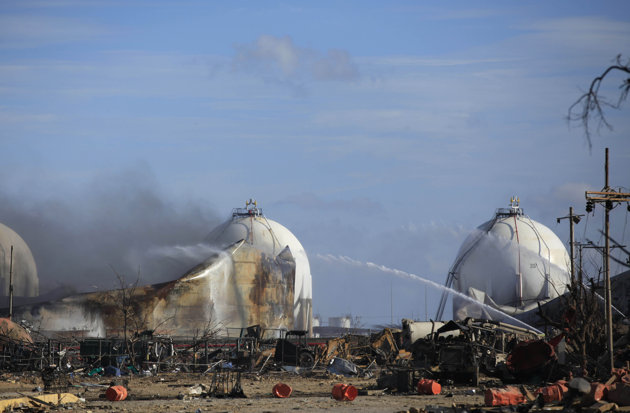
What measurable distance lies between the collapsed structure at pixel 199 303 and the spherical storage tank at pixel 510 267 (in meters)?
15.6

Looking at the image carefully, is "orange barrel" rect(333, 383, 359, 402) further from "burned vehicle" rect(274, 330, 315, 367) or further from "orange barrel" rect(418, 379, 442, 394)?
"burned vehicle" rect(274, 330, 315, 367)

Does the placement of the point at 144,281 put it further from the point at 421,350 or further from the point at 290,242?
the point at 421,350

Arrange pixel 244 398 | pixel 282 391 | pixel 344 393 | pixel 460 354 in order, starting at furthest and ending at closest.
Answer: pixel 460 354 < pixel 282 391 < pixel 244 398 < pixel 344 393

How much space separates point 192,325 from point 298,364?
1591 centimetres

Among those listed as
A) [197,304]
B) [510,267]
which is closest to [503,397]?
[197,304]

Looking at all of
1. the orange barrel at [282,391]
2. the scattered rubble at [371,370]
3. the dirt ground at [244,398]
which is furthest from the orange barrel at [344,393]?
the orange barrel at [282,391]

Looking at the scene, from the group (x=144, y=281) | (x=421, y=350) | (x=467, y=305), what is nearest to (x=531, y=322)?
(x=467, y=305)

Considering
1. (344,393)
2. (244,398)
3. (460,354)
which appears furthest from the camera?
(460,354)

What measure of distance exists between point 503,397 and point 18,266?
51.2m

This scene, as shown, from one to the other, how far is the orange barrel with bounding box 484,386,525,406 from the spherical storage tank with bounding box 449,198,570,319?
141 feet

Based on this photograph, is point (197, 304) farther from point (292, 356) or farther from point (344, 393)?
point (344, 393)

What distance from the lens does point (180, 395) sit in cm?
2528

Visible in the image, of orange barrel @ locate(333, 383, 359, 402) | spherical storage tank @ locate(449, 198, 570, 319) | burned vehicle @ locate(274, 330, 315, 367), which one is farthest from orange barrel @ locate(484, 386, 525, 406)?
spherical storage tank @ locate(449, 198, 570, 319)

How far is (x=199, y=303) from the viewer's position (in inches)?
2083
